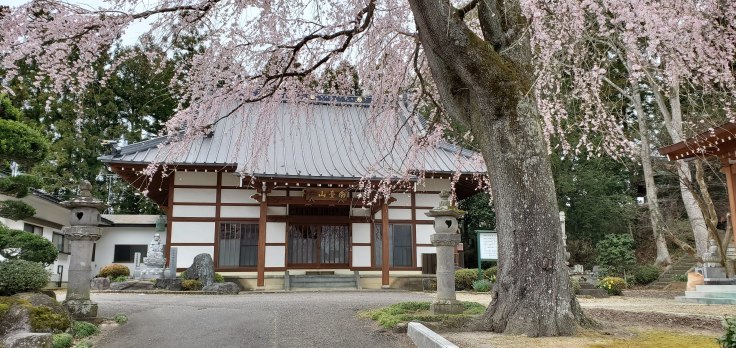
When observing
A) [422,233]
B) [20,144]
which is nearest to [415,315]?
[20,144]

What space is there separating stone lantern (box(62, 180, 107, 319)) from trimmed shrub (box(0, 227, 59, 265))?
6.04 ft

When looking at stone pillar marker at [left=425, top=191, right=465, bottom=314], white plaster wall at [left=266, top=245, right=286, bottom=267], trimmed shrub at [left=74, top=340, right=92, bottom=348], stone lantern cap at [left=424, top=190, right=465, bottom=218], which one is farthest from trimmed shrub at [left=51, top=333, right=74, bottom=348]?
white plaster wall at [left=266, top=245, right=286, bottom=267]

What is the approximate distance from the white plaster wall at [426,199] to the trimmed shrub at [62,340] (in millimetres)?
12129

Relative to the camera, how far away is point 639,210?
21.9 metres

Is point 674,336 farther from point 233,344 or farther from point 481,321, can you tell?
point 233,344

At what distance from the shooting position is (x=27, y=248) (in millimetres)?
8805

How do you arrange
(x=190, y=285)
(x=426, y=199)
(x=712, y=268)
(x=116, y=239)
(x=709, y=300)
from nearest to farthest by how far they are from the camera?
(x=709, y=300) < (x=712, y=268) < (x=190, y=285) < (x=426, y=199) < (x=116, y=239)

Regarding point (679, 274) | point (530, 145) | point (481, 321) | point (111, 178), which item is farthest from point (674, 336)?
point (111, 178)

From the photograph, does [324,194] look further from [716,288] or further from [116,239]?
[116,239]

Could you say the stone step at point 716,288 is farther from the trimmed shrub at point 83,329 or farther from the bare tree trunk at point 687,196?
the trimmed shrub at point 83,329

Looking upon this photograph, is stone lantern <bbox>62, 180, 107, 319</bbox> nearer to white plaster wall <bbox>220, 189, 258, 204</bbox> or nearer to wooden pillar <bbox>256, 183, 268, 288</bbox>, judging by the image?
wooden pillar <bbox>256, 183, 268, 288</bbox>

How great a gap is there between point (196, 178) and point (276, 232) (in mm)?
2921

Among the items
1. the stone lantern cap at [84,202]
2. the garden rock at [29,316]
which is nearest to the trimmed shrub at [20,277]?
the garden rock at [29,316]

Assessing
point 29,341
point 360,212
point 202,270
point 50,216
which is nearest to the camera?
point 29,341
